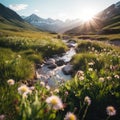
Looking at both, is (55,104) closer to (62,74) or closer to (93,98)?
(93,98)

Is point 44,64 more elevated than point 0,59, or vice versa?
point 0,59

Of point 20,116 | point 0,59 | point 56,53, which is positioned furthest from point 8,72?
point 56,53

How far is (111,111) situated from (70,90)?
2983mm

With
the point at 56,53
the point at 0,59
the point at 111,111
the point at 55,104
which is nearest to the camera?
the point at 55,104

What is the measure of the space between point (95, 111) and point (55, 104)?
3.23m

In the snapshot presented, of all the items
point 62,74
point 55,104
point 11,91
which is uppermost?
point 55,104

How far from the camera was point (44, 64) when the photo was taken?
51.1 feet

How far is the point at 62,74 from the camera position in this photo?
1337cm

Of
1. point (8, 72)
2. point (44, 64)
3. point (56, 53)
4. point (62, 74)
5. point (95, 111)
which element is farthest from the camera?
point (56, 53)

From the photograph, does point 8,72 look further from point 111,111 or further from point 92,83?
point 111,111

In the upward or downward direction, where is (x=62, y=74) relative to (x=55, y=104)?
downward

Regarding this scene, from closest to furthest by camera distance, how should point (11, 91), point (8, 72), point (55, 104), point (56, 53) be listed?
point (55, 104) < point (11, 91) < point (8, 72) < point (56, 53)

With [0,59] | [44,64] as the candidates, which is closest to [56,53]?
[44,64]

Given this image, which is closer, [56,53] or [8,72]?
[8,72]
